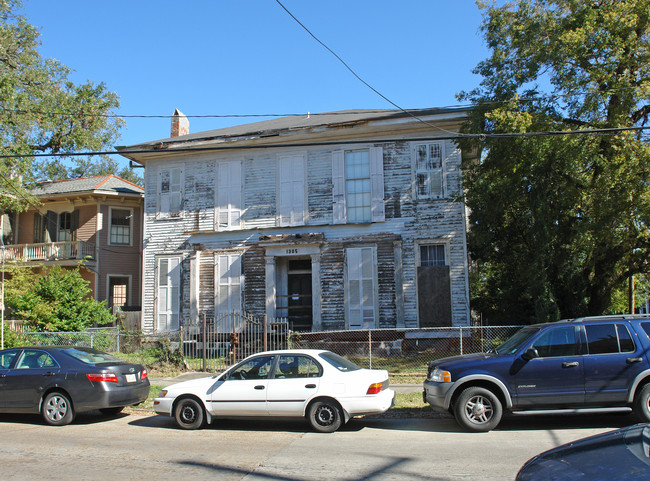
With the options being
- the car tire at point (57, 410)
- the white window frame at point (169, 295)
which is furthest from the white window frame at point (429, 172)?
the car tire at point (57, 410)

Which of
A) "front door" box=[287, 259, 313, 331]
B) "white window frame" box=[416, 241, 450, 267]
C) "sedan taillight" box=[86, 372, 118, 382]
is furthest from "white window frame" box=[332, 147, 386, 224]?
"sedan taillight" box=[86, 372, 118, 382]

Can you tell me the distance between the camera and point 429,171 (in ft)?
61.6

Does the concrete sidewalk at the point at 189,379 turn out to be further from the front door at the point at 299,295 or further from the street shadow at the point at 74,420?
the front door at the point at 299,295

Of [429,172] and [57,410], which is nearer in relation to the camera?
[57,410]

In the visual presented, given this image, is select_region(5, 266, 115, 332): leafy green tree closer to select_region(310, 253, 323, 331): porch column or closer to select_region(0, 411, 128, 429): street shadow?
select_region(310, 253, 323, 331): porch column

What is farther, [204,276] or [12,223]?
[12,223]

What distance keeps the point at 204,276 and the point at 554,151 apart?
13046 mm

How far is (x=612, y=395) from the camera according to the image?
27.2ft

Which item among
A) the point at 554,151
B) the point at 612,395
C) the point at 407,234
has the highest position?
the point at 554,151

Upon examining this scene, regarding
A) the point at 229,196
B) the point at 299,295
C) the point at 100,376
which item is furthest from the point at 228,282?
the point at 100,376

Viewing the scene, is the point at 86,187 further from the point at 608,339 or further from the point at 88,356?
the point at 608,339

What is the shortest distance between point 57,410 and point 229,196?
1191 centimetres

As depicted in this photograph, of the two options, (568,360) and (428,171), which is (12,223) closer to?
(428,171)

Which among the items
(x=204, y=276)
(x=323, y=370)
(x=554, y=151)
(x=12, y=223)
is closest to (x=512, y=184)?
(x=554, y=151)
